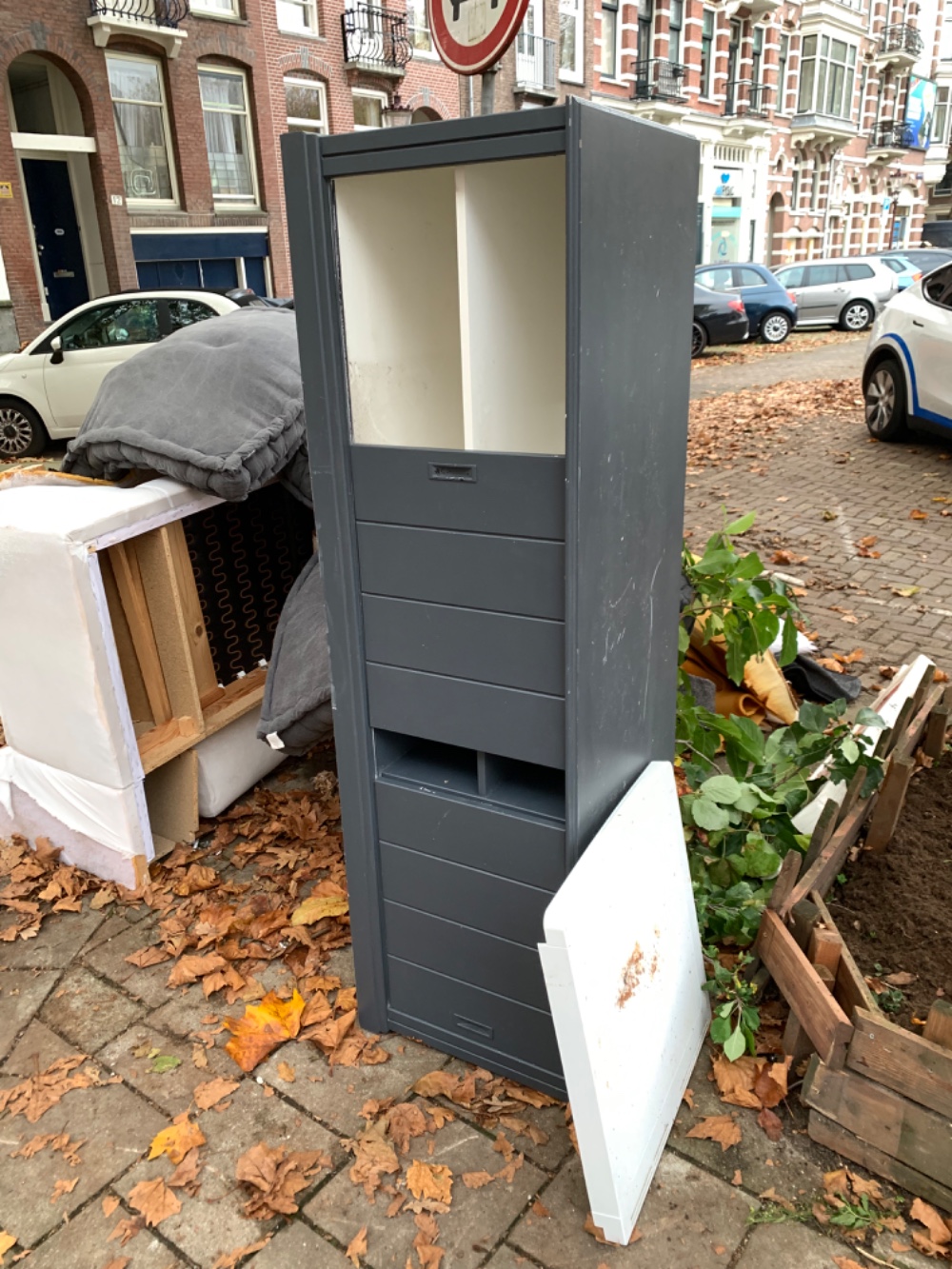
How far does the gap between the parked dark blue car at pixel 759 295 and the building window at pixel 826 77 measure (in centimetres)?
2579

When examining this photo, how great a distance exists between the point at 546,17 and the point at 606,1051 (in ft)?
105

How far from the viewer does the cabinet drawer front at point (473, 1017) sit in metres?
2.38

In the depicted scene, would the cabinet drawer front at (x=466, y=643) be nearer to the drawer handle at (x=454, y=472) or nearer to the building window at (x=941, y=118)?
the drawer handle at (x=454, y=472)

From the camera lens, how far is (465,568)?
6.84ft

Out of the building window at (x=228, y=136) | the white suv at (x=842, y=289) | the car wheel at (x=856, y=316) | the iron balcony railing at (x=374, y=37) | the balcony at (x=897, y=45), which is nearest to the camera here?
the white suv at (x=842, y=289)

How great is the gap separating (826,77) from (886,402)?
129 ft

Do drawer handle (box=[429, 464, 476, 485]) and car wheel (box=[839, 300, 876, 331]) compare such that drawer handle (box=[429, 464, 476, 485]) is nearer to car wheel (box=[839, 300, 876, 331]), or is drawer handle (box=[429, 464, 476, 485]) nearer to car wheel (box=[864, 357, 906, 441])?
car wheel (box=[864, 357, 906, 441])

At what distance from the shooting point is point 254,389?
321cm

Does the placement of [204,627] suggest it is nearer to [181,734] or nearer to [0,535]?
[181,734]

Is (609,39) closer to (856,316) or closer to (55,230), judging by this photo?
(856,316)

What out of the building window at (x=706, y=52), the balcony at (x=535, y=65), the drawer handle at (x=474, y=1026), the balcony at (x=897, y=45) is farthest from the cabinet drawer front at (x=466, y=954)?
the balcony at (x=897, y=45)

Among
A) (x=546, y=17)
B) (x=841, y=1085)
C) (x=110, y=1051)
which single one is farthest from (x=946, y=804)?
(x=546, y=17)

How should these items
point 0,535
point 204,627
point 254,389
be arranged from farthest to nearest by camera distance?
1. point 204,627
2. point 254,389
3. point 0,535

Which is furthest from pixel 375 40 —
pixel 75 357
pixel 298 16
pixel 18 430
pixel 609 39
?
pixel 18 430
